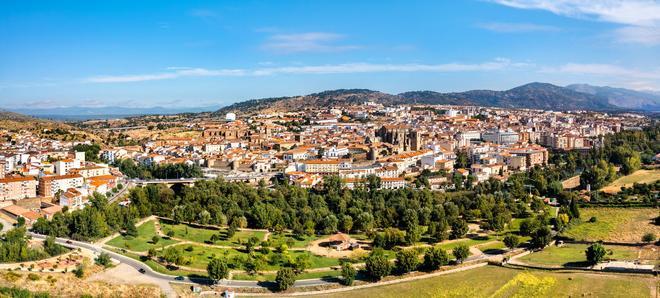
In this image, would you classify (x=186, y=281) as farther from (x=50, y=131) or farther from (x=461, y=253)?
(x=50, y=131)

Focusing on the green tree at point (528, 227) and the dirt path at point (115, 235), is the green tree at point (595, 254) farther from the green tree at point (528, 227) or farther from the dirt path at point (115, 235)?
the dirt path at point (115, 235)

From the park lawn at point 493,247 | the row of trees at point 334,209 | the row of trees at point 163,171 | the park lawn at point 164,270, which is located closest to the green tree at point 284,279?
the park lawn at point 164,270

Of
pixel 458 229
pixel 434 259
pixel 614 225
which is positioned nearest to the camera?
pixel 434 259

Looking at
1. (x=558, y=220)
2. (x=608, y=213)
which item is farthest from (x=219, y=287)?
(x=608, y=213)

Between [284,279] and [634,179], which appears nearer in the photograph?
[284,279]

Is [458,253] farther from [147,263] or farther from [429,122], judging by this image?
[429,122]

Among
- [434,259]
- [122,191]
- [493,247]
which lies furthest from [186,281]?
[122,191]
